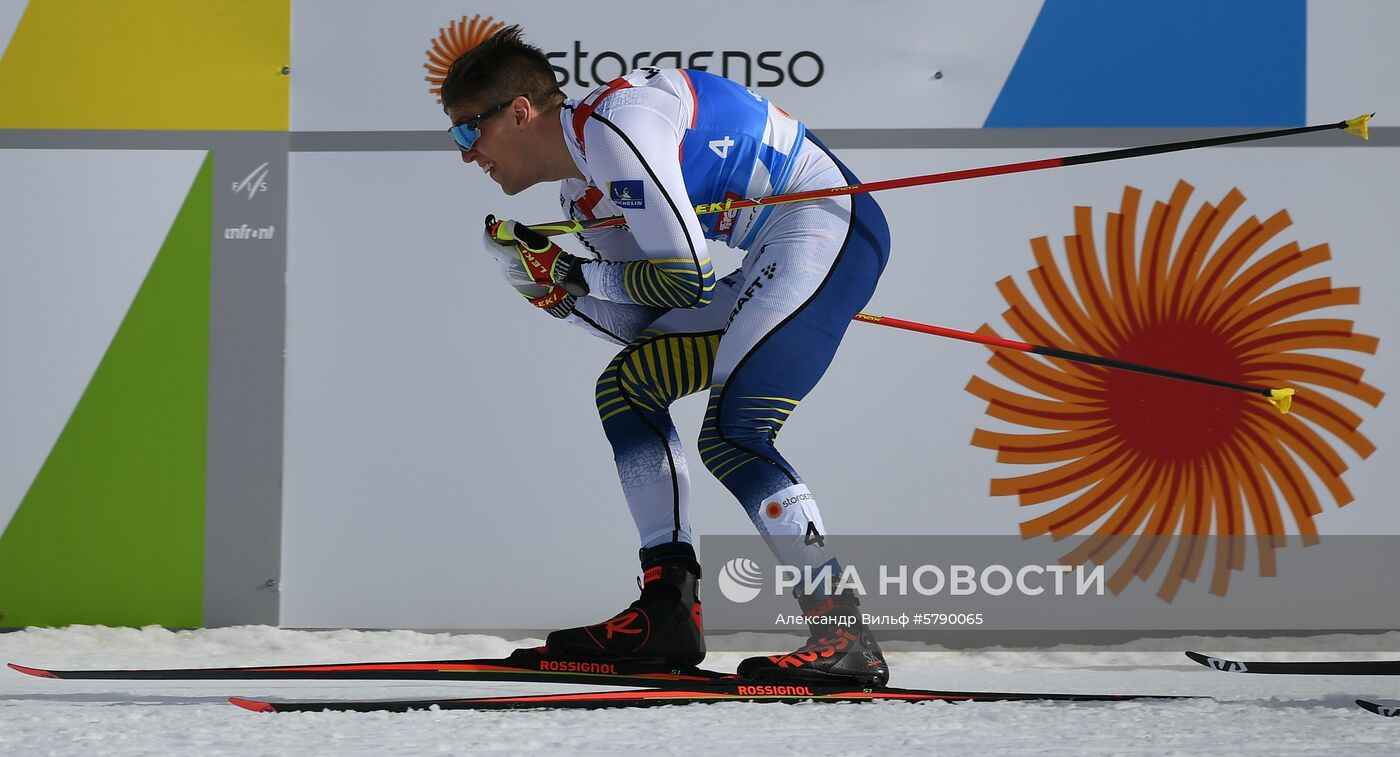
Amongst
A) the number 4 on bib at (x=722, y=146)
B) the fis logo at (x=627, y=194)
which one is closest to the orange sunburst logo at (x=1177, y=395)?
the number 4 on bib at (x=722, y=146)

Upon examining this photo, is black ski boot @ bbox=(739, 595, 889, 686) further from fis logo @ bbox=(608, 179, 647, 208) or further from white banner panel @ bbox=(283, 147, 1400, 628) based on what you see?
white banner panel @ bbox=(283, 147, 1400, 628)

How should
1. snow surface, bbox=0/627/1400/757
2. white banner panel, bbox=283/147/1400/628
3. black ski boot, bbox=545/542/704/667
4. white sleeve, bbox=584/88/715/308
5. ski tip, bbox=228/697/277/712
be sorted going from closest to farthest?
Result: snow surface, bbox=0/627/1400/757, ski tip, bbox=228/697/277/712, white sleeve, bbox=584/88/715/308, black ski boot, bbox=545/542/704/667, white banner panel, bbox=283/147/1400/628

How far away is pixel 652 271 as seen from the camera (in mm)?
2141

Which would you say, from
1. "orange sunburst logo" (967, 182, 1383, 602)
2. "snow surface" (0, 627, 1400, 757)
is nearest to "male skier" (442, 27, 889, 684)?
"snow surface" (0, 627, 1400, 757)

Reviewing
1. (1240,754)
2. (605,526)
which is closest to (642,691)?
(1240,754)

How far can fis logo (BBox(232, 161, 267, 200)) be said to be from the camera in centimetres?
349

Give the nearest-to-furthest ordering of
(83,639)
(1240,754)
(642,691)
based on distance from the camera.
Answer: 1. (1240,754)
2. (642,691)
3. (83,639)

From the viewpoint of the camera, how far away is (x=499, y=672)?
2.17 metres

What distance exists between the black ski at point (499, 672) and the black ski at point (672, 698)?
0.05 metres

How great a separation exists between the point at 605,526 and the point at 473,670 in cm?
133

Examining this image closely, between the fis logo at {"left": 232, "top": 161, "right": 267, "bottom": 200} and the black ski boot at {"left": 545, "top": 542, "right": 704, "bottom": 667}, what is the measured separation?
73.7 inches

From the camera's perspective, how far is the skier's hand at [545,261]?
222cm

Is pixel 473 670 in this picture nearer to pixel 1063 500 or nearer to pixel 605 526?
pixel 605 526

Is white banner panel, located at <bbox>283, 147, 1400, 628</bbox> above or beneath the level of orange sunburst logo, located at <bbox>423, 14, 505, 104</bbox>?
beneath
